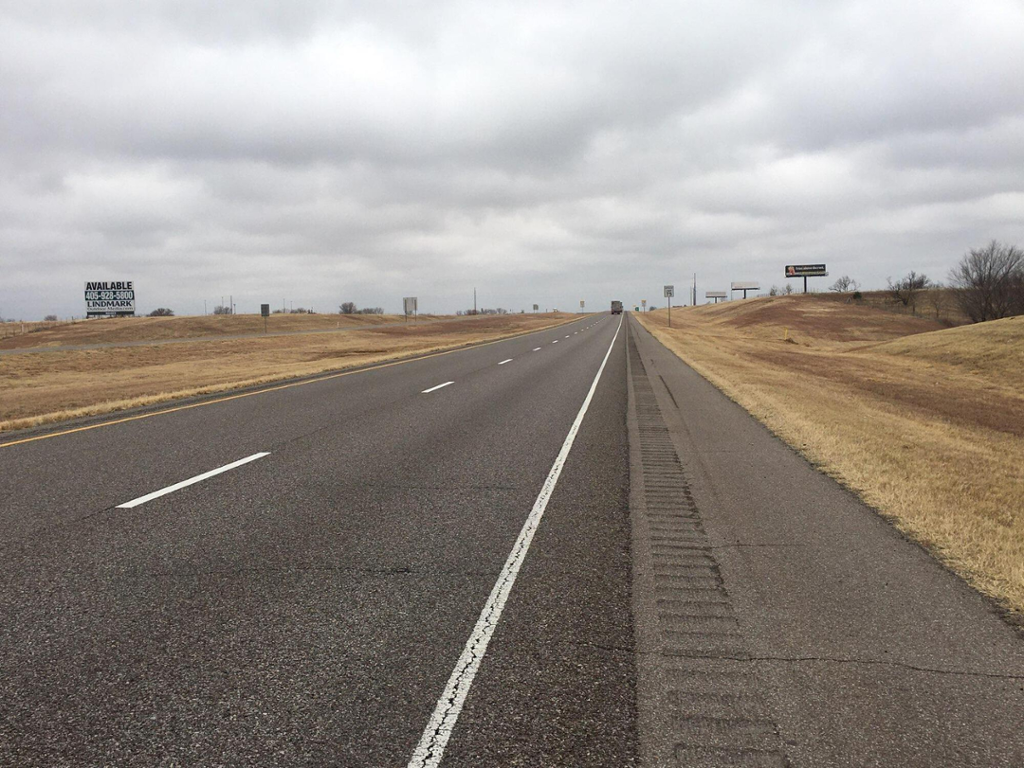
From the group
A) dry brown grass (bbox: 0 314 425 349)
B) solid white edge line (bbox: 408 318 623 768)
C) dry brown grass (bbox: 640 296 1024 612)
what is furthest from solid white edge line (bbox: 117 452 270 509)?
dry brown grass (bbox: 0 314 425 349)

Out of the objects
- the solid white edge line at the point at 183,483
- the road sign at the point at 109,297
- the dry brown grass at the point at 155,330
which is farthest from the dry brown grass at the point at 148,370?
the road sign at the point at 109,297

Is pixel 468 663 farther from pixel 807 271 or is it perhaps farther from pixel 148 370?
pixel 807 271

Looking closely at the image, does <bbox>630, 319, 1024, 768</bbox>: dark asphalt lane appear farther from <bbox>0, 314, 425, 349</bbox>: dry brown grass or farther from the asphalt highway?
<bbox>0, 314, 425, 349</bbox>: dry brown grass

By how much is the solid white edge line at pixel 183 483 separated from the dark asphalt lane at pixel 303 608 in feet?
0.51

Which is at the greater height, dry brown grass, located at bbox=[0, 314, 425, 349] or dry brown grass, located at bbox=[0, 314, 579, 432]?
dry brown grass, located at bbox=[0, 314, 425, 349]

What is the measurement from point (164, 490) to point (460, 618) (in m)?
4.29

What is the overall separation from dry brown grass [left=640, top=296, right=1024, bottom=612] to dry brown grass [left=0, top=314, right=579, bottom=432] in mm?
13320

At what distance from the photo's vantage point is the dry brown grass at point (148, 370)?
1481 centimetres

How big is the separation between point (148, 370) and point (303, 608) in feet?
98.3

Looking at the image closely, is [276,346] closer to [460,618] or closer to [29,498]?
[29,498]

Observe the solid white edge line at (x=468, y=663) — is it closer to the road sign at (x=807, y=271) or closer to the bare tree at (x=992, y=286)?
the bare tree at (x=992, y=286)

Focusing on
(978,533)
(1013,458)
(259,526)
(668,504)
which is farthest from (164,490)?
(1013,458)

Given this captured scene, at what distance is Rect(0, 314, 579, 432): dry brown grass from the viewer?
14812mm

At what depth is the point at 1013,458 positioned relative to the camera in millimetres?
9867
